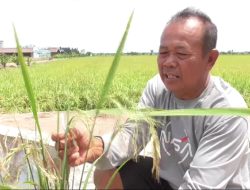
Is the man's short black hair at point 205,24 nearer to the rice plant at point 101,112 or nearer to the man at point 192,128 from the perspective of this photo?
the man at point 192,128

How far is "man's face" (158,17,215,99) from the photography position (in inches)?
63.8

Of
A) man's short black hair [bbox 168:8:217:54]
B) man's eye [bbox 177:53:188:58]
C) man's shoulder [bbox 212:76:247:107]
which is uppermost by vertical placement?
man's short black hair [bbox 168:8:217:54]

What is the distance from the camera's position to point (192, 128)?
1729mm

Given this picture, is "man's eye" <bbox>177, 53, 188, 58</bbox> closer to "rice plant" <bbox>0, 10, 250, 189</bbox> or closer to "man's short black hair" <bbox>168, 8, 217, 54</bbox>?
"man's short black hair" <bbox>168, 8, 217, 54</bbox>

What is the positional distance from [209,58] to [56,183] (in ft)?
2.64

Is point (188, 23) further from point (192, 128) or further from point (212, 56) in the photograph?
point (192, 128)

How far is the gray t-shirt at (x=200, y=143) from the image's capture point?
1560mm

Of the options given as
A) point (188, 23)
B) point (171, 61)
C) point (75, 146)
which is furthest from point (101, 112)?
point (188, 23)

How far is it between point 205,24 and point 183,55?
0.51 ft

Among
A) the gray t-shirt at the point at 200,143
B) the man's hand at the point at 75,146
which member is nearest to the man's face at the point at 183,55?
the gray t-shirt at the point at 200,143

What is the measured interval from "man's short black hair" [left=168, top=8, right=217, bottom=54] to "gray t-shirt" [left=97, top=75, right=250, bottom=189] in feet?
0.48

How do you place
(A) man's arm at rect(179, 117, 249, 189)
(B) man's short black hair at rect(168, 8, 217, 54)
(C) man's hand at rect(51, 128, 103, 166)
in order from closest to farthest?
(C) man's hand at rect(51, 128, 103, 166), (A) man's arm at rect(179, 117, 249, 189), (B) man's short black hair at rect(168, 8, 217, 54)

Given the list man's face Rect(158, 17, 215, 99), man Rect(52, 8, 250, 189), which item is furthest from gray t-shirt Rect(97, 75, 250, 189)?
man's face Rect(158, 17, 215, 99)

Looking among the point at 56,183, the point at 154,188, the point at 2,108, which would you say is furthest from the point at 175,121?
the point at 2,108
